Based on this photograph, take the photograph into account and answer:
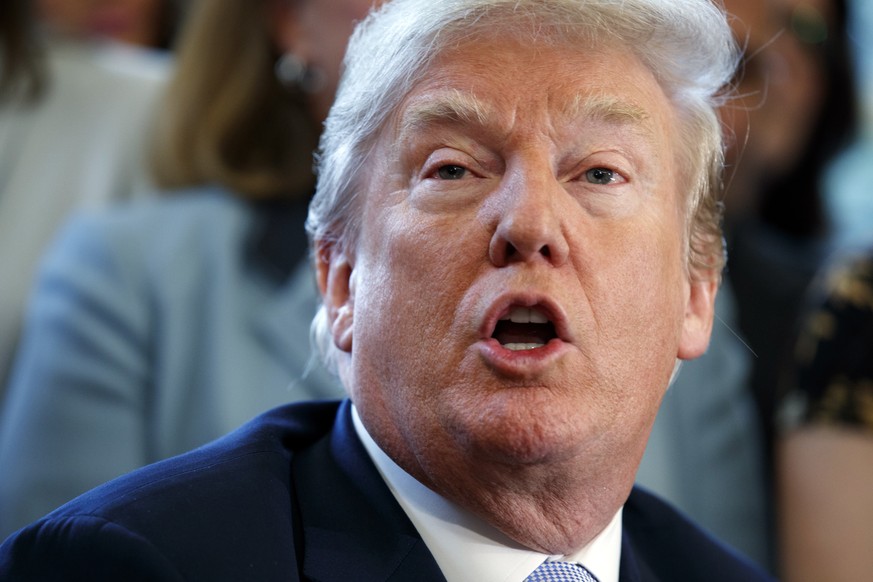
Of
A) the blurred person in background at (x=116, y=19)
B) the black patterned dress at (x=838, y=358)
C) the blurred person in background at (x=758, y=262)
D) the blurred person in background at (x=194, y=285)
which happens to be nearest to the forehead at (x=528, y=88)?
the blurred person in background at (x=758, y=262)

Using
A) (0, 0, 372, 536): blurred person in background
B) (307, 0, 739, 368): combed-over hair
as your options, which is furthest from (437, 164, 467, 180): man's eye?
(0, 0, 372, 536): blurred person in background

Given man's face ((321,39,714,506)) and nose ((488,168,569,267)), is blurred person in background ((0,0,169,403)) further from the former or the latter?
nose ((488,168,569,267))

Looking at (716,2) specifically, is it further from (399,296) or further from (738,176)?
(738,176)

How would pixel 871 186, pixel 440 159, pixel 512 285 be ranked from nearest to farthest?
1. pixel 512 285
2. pixel 440 159
3. pixel 871 186

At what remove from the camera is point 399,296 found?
4.58 feet

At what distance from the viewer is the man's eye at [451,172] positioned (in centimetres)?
142

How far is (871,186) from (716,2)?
288 centimetres

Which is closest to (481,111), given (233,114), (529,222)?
(529,222)

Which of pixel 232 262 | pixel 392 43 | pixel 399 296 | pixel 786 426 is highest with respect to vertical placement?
pixel 392 43

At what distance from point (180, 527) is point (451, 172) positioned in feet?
1.64

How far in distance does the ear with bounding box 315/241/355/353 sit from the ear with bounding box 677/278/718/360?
0.42 meters

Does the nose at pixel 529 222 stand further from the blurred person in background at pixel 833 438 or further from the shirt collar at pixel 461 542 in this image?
the blurred person in background at pixel 833 438

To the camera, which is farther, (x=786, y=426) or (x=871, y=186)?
(x=871, y=186)

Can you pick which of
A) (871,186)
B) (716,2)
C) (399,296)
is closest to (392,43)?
(399,296)
